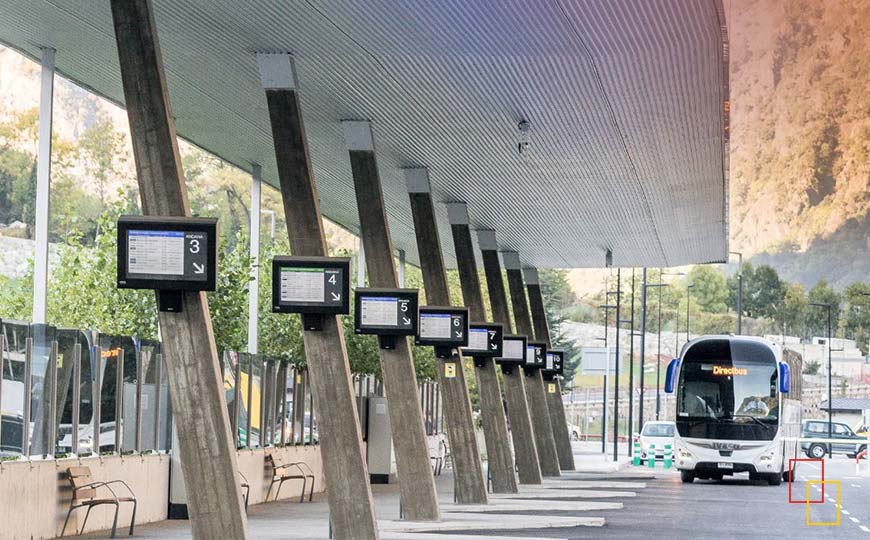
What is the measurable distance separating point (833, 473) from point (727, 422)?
17.3 metres

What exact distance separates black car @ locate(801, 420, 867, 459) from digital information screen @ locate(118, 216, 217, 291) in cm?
7169

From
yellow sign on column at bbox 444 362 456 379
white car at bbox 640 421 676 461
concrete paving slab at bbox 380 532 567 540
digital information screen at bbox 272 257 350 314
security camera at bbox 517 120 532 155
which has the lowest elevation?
white car at bbox 640 421 676 461

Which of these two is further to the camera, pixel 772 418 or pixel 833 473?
pixel 833 473

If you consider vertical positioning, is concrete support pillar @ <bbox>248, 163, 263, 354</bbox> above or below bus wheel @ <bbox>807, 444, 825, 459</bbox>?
above

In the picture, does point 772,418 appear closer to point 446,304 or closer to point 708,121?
point 446,304

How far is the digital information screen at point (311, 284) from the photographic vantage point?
19266 mm

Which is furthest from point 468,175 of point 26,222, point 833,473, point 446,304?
point 26,222

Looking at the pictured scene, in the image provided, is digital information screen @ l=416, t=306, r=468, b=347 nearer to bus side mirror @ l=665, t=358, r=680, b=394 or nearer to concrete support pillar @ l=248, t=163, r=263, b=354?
concrete support pillar @ l=248, t=163, r=263, b=354

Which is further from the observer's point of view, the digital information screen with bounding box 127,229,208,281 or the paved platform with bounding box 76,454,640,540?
the paved platform with bounding box 76,454,640,540

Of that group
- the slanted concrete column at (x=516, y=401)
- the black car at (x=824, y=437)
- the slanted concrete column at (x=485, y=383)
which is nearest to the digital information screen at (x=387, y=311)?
the slanted concrete column at (x=485, y=383)

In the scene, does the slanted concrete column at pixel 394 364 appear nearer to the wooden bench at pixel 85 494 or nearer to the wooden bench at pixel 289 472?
the wooden bench at pixel 85 494

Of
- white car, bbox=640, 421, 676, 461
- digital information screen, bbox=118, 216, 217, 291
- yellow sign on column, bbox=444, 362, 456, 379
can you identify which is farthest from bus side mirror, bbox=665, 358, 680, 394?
digital information screen, bbox=118, 216, 217, 291

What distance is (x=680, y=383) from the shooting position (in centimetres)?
4534

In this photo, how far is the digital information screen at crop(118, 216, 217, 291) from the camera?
14852mm
